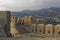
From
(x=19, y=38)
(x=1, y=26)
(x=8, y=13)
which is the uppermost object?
(x=8, y=13)

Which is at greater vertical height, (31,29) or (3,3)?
(3,3)

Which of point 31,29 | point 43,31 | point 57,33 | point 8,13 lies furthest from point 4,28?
point 57,33

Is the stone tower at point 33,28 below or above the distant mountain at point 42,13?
below

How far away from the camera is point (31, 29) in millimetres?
3020

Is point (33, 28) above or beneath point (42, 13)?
beneath

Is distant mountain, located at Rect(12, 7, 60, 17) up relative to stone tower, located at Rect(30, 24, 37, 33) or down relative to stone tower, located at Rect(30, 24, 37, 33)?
up

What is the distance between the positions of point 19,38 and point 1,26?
1.28 feet

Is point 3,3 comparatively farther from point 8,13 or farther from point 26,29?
point 26,29

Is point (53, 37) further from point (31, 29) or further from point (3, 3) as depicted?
point (3, 3)

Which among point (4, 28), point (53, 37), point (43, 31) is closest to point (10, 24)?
point (4, 28)

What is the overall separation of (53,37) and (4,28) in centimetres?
89

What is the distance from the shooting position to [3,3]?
121 inches

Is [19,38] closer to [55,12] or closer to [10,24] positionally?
[10,24]

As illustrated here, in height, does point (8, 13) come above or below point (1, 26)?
above
